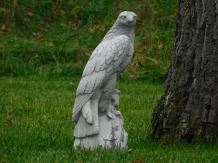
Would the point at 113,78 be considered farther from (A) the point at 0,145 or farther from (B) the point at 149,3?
(B) the point at 149,3

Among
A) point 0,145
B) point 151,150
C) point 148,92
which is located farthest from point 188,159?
point 148,92

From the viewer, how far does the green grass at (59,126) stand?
288 inches

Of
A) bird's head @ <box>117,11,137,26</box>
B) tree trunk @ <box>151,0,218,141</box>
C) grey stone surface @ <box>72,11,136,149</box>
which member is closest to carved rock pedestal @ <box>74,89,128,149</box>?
grey stone surface @ <box>72,11,136,149</box>

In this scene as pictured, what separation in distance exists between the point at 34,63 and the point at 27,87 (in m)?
2.77

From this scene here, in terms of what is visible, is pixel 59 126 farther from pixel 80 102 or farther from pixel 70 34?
pixel 70 34

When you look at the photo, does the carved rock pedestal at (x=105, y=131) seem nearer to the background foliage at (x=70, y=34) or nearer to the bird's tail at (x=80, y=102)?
the bird's tail at (x=80, y=102)

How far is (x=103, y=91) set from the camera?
757 cm

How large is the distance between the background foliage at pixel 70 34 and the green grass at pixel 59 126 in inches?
38.3

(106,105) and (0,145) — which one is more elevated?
(106,105)

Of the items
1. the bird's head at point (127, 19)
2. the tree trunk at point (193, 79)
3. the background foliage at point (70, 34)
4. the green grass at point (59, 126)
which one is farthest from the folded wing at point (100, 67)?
the background foliage at point (70, 34)

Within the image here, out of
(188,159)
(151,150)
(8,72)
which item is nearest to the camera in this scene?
(188,159)

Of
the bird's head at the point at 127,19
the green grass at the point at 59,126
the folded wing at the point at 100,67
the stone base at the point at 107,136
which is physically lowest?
the green grass at the point at 59,126

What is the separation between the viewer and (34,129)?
30.6 ft

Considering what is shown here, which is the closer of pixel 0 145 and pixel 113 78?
pixel 113 78
